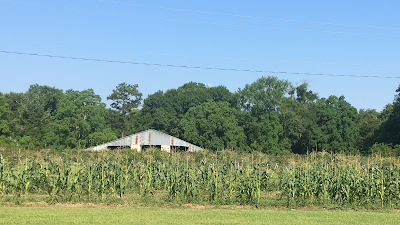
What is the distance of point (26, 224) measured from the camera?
35.0 feet

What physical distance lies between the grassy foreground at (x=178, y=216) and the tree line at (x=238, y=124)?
38.5 metres

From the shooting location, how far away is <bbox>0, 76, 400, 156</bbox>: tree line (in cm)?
5631

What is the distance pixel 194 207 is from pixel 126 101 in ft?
242

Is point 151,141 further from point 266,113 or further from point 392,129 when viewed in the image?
point 392,129

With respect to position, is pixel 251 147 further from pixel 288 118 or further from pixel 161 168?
pixel 161 168

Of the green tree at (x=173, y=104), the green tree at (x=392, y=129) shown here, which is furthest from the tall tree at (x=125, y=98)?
the green tree at (x=392, y=129)

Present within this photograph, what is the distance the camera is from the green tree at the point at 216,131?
59.5 metres

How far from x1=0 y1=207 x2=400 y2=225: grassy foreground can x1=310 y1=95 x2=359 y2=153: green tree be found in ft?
144

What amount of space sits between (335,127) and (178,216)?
1890 inches

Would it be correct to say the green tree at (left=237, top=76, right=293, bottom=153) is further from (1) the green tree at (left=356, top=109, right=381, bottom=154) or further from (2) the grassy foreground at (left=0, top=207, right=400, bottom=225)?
(2) the grassy foreground at (left=0, top=207, right=400, bottom=225)

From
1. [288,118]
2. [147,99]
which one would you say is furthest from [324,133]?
[147,99]

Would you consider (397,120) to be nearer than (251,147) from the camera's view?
Yes

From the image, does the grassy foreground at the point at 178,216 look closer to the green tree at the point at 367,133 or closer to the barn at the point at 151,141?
the barn at the point at 151,141

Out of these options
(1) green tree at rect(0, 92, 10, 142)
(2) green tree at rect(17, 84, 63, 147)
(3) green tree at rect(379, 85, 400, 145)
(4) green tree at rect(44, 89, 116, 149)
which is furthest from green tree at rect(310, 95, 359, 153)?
(1) green tree at rect(0, 92, 10, 142)
